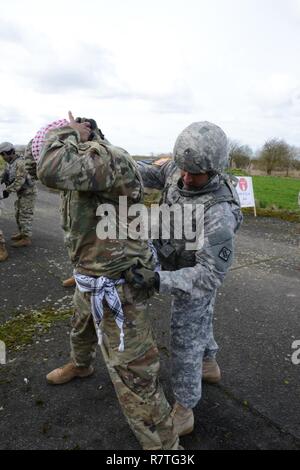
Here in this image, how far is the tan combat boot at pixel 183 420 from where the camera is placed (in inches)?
104

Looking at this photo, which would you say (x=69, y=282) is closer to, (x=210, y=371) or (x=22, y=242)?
(x=22, y=242)

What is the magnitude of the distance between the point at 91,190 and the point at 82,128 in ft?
1.43

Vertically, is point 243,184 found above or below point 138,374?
→ above

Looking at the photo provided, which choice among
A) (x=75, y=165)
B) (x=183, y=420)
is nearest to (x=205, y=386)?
(x=183, y=420)

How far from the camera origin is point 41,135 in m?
2.37

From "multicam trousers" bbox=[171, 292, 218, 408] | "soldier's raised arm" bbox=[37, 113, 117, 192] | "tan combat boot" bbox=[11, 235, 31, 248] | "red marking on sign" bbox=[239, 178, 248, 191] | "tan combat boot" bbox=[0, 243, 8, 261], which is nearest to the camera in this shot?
"soldier's raised arm" bbox=[37, 113, 117, 192]

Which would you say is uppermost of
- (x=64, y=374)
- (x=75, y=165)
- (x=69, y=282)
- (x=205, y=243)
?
(x=75, y=165)

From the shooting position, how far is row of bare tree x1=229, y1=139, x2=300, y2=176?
119ft

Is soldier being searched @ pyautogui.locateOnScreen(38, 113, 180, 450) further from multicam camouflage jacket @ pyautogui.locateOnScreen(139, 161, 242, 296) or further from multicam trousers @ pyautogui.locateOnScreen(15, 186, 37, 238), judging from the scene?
multicam trousers @ pyautogui.locateOnScreen(15, 186, 37, 238)

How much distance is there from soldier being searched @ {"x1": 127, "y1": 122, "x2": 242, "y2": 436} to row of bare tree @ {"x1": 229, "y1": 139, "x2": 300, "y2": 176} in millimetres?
34642

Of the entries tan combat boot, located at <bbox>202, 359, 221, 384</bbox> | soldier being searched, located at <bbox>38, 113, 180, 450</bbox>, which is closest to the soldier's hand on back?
soldier being searched, located at <bbox>38, 113, 180, 450</bbox>
